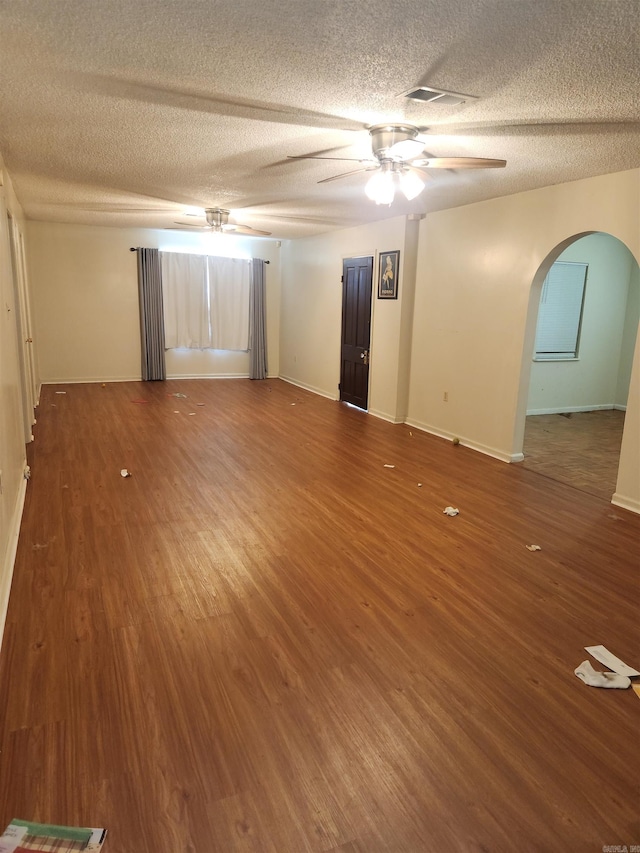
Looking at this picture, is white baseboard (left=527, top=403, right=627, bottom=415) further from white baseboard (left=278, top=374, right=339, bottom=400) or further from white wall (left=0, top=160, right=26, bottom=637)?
white wall (left=0, top=160, right=26, bottom=637)

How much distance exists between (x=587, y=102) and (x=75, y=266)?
7.99 meters

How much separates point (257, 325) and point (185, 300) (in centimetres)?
136

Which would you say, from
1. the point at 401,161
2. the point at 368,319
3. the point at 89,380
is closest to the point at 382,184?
the point at 401,161

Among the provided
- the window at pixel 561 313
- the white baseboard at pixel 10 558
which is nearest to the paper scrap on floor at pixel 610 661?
the white baseboard at pixel 10 558

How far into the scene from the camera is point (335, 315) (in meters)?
8.08

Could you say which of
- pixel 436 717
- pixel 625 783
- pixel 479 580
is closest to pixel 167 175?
pixel 479 580

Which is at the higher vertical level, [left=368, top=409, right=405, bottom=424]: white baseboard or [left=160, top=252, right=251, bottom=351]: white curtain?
[left=160, top=252, right=251, bottom=351]: white curtain

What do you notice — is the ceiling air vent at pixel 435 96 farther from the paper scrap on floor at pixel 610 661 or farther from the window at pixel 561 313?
the window at pixel 561 313

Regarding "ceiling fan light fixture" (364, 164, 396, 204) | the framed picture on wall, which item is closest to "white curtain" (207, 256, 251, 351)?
the framed picture on wall

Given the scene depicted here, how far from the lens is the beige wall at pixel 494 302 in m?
4.09

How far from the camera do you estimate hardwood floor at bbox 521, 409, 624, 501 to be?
15.7 feet

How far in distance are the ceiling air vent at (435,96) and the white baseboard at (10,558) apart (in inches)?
122

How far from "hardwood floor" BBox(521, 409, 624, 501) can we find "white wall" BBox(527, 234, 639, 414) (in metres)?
0.24

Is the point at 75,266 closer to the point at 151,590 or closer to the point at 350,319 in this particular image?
the point at 350,319
